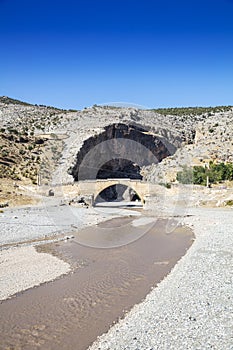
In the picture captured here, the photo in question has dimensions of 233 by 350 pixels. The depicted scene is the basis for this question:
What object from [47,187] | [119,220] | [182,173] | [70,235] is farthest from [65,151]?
[70,235]

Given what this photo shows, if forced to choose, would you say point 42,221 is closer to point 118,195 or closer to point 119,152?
point 119,152

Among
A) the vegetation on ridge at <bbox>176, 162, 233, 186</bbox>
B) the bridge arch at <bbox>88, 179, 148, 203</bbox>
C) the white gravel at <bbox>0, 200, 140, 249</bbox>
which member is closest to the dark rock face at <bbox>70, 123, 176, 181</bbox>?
the bridge arch at <bbox>88, 179, 148, 203</bbox>

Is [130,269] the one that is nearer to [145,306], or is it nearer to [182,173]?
[145,306]

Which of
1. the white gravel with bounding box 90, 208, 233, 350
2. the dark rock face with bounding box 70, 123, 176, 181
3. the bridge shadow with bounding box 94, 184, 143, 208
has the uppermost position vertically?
the dark rock face with bounding box 70, 123, 176, 181

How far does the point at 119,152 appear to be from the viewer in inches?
2285

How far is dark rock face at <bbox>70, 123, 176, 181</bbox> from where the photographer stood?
53.5 metres

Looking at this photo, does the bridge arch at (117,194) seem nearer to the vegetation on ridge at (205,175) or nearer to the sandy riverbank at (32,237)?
the vegetation on ridge at (205,175)

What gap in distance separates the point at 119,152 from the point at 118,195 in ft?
28.5

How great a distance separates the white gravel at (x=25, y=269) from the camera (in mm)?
14508

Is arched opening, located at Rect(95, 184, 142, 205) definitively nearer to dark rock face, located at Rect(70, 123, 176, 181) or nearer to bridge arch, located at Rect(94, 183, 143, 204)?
bridge arch, located at Rect(94, 183, 143, 204)

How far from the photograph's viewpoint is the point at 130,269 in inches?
687

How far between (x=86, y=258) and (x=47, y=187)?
2342 cm

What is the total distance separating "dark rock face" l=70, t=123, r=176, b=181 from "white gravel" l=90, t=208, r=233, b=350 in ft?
114

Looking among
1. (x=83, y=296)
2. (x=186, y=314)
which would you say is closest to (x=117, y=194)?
(x=83, y=296)
